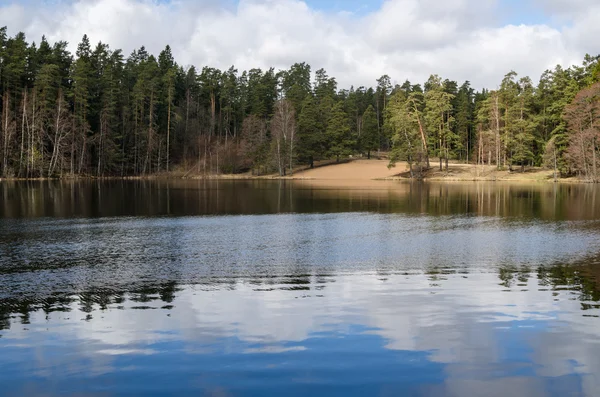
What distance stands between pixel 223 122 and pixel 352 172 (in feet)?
104

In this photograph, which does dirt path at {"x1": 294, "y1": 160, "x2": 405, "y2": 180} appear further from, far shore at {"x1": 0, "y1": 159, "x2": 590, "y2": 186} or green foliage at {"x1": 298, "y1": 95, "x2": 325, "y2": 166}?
green foliage at {"x1": 298, "y1": 95, "x2": 325, "y2": 166}

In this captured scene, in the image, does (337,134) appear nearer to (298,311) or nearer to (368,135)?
(368,135)

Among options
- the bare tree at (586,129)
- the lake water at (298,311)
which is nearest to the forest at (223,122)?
the bare tree at (586,129)

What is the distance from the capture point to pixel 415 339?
11.4 metres

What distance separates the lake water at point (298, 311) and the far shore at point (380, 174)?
58.0 m

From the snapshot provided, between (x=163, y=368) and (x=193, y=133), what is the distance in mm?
101637

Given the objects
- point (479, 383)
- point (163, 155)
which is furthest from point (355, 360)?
point (163, 155)

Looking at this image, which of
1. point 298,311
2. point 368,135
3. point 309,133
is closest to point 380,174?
point 309,133

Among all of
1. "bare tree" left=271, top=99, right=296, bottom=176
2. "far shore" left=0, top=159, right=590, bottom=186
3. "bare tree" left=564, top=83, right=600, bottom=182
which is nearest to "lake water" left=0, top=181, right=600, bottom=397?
"bare tree" left=564, top=83, right=600, bottom=182

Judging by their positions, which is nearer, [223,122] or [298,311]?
[298,311]

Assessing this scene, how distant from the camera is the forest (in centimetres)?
8144

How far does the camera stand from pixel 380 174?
9588cm

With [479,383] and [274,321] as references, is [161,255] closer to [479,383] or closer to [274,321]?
[274,321]

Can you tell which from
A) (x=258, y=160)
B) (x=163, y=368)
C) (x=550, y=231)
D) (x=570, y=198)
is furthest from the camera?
(x=258, y=160)
